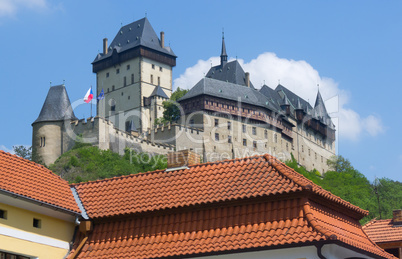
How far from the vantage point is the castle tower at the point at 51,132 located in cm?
7181

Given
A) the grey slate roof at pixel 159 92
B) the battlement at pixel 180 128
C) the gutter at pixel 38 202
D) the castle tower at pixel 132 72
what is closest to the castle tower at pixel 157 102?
the grey slate roof at pixel 159 92

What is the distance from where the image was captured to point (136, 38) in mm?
99812

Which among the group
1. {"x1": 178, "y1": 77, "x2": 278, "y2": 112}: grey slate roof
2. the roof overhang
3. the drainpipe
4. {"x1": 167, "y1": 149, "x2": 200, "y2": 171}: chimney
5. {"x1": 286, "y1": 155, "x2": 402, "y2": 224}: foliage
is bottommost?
the drainpipe

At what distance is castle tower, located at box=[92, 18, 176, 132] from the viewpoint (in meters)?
95.9

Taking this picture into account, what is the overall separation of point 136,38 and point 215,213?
85.3 metres

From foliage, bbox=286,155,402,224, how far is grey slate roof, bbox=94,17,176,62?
2420 cm

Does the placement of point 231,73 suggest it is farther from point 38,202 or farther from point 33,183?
point 38,202

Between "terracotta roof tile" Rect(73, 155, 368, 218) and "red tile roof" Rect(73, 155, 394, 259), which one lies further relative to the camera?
"terracotta roof tile" Rect(73, 155, 368, 218)

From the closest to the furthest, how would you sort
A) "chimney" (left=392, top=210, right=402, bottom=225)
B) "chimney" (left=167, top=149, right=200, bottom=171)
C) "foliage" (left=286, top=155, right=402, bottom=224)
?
"chimney" (left=167, top=149, right=200, bottom=171)
"chimney" (left=392, top=210, right=402, bottom=225)
"foliage" (left=286, top=155, right=402, bottom=224)

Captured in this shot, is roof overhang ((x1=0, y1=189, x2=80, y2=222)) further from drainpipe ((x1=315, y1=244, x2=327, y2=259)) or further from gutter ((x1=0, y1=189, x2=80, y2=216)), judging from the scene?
drainpipe ((x1=315, y1=244, x2=327, y2=259))

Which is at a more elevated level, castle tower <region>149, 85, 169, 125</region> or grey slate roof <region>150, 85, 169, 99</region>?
grey slate roof <region>150, 85, 169, 99</region>

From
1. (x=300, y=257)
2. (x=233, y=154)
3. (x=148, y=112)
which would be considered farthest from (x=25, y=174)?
(x=148, y=112)

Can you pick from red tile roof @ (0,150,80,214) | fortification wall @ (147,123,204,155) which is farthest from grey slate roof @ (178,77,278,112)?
red tile roof @ (0,150,80,214)

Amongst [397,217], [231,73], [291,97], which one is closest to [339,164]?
[291,97]
